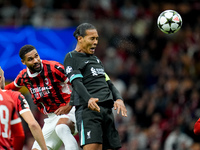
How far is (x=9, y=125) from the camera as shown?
17.7 feet

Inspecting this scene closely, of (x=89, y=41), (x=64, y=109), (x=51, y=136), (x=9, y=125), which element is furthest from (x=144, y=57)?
(x=9, y=125)

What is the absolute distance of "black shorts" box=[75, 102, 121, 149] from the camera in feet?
20.9

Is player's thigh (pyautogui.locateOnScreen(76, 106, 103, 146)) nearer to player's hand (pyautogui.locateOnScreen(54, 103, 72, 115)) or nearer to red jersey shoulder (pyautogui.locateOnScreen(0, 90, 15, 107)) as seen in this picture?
player's hand (pyautogui.locateOnScreen(54, 103, 72, 115))

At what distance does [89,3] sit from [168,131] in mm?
7662

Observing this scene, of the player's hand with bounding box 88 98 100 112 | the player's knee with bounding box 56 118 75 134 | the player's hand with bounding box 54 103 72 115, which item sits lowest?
the player's knee with bounding box 56 118 75 134

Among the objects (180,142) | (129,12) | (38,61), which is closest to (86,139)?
(38,61)

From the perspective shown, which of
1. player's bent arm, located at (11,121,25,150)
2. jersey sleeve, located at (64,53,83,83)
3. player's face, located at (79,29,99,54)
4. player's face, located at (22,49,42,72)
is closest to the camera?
player's bent arm, located at (11,121,25,150)

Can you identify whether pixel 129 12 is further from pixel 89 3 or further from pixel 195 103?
pixel 195 103

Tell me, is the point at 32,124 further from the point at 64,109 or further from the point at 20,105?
the point at 64,109

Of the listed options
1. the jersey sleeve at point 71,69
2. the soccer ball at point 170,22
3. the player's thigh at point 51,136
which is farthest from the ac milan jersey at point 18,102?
the soccer ball at point 170,22

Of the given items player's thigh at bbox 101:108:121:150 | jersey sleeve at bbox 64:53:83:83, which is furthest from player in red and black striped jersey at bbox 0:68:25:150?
player's thigh at bbox 101:108:121:150

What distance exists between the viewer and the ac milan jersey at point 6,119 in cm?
532

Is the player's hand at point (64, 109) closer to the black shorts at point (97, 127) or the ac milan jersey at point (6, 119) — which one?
the black shorts at point (97, 127)

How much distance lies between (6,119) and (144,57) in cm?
1135
